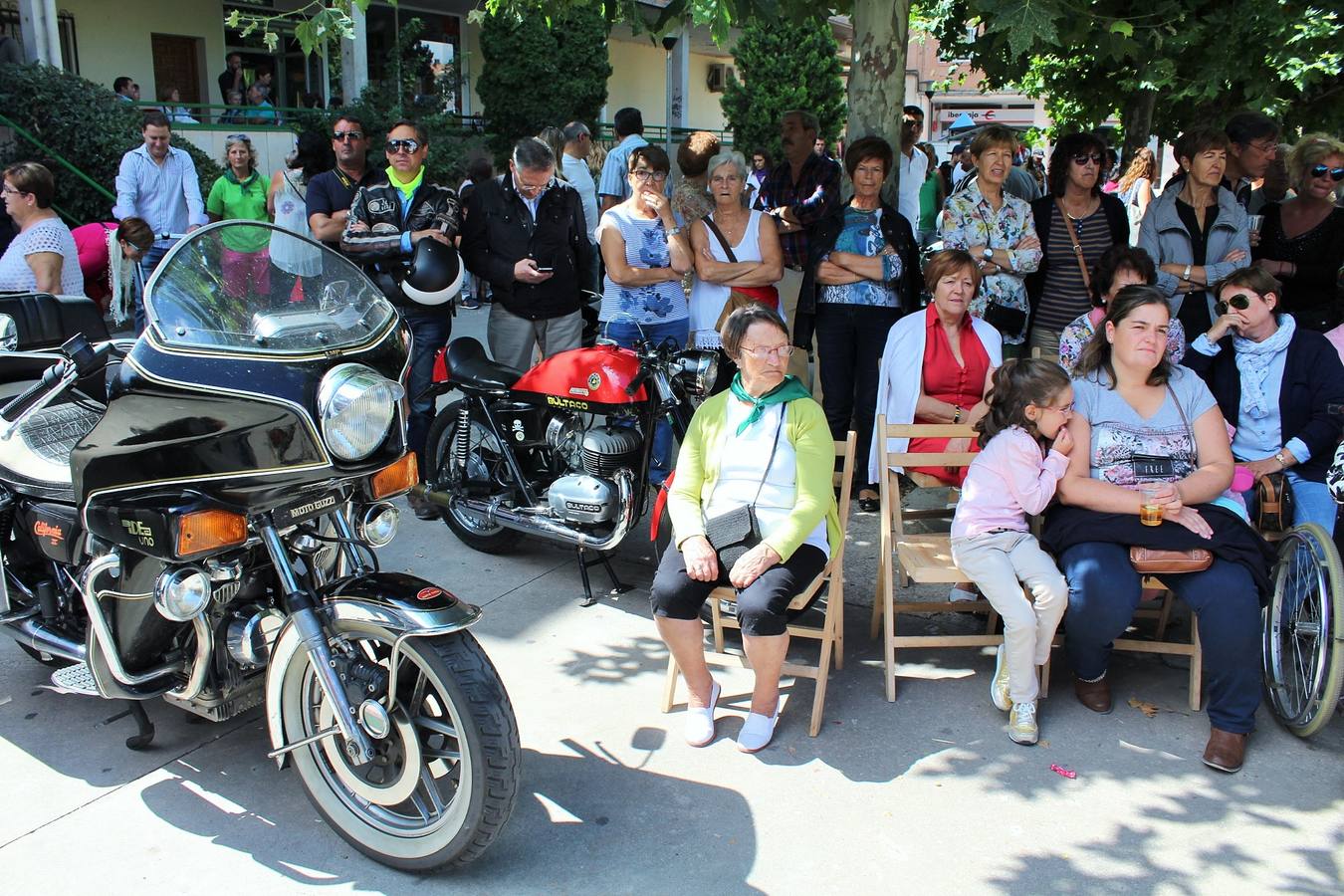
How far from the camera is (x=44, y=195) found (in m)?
5.65

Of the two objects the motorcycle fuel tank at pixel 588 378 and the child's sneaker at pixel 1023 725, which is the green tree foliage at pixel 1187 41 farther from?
the child's sneaker at pixel 1023 725

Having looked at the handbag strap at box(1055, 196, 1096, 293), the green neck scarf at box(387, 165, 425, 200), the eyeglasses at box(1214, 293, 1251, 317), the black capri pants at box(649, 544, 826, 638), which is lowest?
the black capri pants at box(649, 544, 826, 638)

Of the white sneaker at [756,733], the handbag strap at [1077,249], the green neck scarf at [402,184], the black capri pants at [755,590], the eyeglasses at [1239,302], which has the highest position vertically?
the green neck scarf at [402,184]

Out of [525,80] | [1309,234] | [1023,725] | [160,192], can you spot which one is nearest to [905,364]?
[1023,725]

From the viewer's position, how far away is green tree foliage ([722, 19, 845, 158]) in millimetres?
24312

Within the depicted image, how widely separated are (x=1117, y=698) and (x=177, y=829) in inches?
122

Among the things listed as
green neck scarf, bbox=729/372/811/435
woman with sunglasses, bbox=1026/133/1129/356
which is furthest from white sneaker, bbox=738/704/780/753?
woman with sunglasses, bbox=1026/133/1129/356

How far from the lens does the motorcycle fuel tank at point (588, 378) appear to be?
4723 mm

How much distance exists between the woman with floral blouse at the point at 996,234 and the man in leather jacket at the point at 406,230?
8.34 ft

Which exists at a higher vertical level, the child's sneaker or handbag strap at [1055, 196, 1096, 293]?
handbag strap at [1055, 196, 1096, 293]

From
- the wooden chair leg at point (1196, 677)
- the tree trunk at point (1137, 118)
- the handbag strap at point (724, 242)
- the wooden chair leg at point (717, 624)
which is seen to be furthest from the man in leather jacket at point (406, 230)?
the tree trunk at point (1137, 118)

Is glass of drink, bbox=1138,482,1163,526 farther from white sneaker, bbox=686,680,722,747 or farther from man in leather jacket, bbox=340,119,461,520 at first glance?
man in leather jacket, bbox=340,119,461,520

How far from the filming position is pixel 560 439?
499 centimetres

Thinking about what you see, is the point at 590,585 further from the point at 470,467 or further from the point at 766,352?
the point at 766,352
